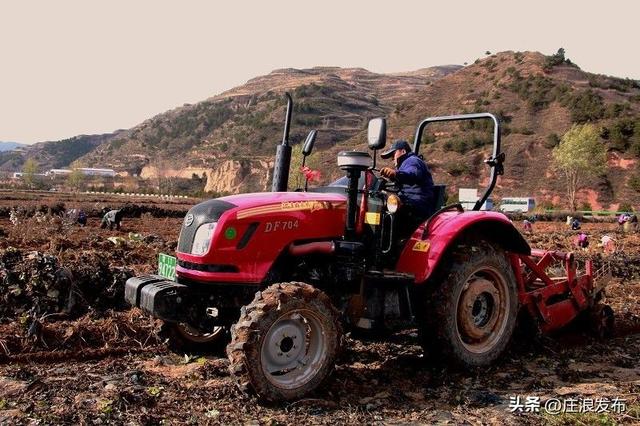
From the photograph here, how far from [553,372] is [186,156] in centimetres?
11465

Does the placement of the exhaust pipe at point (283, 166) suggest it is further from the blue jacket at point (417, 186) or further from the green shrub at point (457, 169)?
the green shrub at point (457, 169)

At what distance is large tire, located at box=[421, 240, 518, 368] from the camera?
5.04 metres

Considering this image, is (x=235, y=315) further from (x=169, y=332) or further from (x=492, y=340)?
(x=492, y=340)

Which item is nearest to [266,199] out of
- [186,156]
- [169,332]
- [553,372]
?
[169,332]

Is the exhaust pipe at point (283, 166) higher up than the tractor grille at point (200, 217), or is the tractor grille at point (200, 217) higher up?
the exhaust pipe at point (283, 166)

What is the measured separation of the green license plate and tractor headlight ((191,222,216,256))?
34 centimetres

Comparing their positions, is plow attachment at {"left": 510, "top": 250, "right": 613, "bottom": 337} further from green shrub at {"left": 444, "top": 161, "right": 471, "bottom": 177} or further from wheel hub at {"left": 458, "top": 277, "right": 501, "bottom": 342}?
green shrub at {"left": 444, "top": 161, "right": 471, "bottom": 177}

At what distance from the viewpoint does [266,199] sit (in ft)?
15.3

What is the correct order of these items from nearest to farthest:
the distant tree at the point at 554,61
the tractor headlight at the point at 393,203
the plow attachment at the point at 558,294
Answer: the tractor headlight at the point at 393,203, the plow attachment at the point at 558,294, the distant tree at the point at 554,61

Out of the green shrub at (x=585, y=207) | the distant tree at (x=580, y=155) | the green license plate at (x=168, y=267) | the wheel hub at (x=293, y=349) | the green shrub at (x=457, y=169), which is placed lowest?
the wheel hub at (x=293, y=349)

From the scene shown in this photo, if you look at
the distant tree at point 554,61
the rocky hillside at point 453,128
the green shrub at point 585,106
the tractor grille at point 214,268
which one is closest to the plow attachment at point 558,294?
the tractor grille at point 214,268

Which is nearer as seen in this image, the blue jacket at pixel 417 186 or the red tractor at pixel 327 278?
the red tractor at pixel 327 278

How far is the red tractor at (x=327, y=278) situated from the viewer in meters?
4.30

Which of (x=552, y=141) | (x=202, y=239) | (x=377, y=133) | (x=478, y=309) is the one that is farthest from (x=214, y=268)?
(x=552, y=141)
